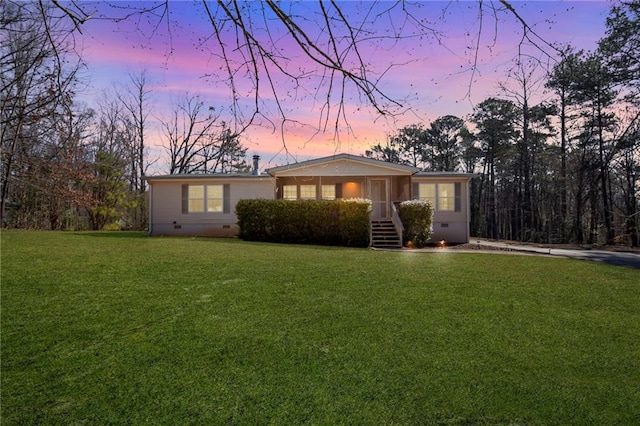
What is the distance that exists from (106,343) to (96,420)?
1399mm

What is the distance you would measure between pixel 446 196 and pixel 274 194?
28.1 ft

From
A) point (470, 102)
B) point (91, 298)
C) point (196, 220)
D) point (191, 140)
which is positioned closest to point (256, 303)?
point (91, 298)

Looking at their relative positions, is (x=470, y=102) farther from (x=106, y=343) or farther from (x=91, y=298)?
(x=91, y=298)

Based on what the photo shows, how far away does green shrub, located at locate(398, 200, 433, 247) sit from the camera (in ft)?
50.5

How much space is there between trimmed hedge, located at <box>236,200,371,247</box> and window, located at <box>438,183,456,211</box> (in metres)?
5.04

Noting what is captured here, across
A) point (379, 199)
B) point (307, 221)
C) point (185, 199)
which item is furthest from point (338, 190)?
point (185, 199)

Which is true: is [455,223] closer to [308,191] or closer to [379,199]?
[379,199]

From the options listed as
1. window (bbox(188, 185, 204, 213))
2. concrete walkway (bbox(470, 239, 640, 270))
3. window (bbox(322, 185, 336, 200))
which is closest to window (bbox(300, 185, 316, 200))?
window (bbox(322, 185, 336, 200))

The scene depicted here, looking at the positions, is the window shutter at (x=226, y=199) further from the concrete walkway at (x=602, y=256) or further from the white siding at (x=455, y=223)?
the concrete walkway at (x=602, y=256)

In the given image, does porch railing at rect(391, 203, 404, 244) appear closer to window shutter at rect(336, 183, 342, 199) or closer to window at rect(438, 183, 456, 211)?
window at rect(438, 183, 456, 211)

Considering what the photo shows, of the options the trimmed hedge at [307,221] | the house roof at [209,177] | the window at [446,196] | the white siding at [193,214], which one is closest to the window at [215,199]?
the white siding at [193,214]

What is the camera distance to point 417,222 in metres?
15.4

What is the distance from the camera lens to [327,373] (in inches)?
135

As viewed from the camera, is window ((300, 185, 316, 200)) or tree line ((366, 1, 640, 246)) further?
tree line ((366, 1, 640, 246))
